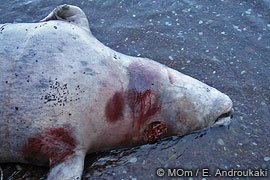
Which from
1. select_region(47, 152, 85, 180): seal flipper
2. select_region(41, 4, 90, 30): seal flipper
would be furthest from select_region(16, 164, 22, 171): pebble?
select_region(41, 4, 90, 30): seal flipper

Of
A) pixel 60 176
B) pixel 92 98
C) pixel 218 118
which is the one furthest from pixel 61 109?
pixel 218 118

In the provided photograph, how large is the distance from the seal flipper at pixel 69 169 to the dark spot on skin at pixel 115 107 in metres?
0.45

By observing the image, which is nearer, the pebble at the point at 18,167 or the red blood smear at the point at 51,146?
the red blood smear at the point at 51,146

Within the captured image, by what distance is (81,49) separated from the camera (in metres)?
2.85

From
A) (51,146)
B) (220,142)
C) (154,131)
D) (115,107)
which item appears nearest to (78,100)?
(115,107)

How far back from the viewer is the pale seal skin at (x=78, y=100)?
8.50 ft

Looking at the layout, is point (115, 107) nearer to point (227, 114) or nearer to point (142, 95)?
point (142, 95)

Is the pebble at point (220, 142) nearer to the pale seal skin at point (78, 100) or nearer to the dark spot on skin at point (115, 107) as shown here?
the pale seal skin at point (78, 100)

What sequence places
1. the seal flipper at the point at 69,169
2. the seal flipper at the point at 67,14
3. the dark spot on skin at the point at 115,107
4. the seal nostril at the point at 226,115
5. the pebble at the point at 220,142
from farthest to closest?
1. the seal flipper at the point at 67,14
2. the seal nostril at the point at 226,115
3. the pebble at the point at 220,142
4. the dark spot on skin at the point at 115,107
5. the seal flipper at the point at 69,169

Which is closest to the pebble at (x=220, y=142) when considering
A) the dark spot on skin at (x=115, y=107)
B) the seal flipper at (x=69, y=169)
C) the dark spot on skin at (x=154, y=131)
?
the dark spot on skin at (x=154, y=131)

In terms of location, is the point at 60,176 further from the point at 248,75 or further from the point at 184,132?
the point at 248,75

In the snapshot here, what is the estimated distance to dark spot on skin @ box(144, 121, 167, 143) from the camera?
3.02 m

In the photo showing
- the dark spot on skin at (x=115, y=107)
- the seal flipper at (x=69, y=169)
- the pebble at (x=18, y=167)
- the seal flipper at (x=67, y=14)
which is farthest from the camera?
the seal flipper at (x=67, y=14)

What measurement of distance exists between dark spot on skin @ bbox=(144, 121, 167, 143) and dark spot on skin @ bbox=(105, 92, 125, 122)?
0.34 m
